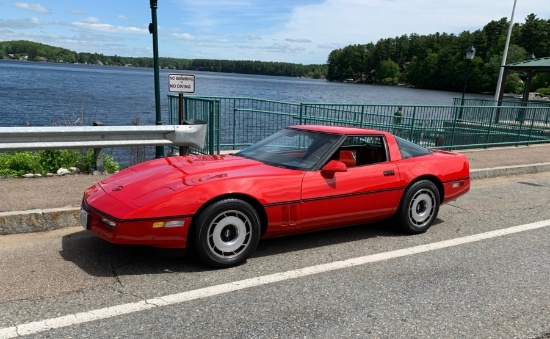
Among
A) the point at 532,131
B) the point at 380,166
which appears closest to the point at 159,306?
the point at 380,166

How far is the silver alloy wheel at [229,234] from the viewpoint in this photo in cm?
408

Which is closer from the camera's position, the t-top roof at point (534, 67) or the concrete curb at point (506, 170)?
the concrete curb at point (506, 170)

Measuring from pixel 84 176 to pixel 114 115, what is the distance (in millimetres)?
23799

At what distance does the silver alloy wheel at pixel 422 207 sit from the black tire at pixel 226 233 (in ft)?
7.11

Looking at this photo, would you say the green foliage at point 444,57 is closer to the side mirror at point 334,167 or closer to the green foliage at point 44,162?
the green foliage at point 44,162

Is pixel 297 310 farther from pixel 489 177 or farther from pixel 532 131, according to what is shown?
pixel 532 131

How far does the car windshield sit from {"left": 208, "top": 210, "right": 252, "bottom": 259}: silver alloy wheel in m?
0.88

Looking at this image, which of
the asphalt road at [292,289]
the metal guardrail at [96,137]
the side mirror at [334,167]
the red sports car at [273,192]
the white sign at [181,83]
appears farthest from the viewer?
the white sign at [181,83]

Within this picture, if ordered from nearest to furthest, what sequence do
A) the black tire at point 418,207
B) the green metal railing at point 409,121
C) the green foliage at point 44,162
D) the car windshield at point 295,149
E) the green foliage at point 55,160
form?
the car windshield at point 295,149, the black tire at point 418,207, the green foliage at point 44,162, the green foliage at point 55,160, the green metal railing at point 409,121

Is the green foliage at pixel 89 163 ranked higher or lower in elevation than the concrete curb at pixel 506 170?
higher

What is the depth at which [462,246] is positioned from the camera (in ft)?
16.7

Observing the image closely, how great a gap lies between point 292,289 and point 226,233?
0.81 metres

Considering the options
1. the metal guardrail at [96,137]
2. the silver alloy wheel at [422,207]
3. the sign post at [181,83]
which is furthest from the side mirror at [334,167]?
the sign post at [181,83]

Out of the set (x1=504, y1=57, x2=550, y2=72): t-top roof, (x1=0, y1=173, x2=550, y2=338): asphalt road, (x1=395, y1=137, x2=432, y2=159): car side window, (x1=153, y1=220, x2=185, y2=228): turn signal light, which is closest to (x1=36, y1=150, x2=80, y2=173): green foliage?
(x1=0, y1=173, x2=550, y2=338): asphalt road
